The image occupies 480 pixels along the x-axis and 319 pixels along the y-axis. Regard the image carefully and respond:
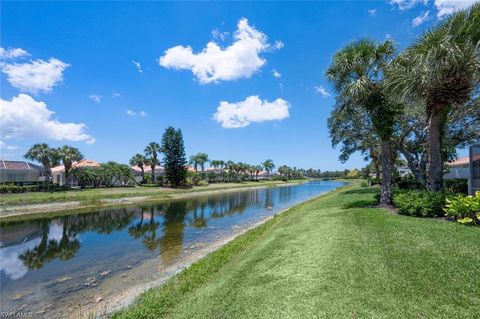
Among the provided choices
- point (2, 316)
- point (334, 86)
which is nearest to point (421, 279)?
point (2, 316)

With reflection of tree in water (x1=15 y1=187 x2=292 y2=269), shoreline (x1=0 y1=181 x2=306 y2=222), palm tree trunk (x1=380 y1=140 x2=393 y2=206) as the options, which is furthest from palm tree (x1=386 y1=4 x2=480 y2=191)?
shoreline (x1=0 y1=181 x2=306 y2=222)

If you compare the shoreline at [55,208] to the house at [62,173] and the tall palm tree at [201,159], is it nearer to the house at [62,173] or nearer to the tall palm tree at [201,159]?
the house at [62,173]

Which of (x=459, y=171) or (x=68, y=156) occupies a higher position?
(x=68, y=156)

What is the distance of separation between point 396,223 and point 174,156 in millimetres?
55463

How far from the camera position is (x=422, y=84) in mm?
10070

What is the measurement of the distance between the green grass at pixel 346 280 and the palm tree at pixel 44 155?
146ft

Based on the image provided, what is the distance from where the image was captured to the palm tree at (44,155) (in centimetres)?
4122

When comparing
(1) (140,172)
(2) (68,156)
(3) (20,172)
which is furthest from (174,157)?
(3) (20,172)

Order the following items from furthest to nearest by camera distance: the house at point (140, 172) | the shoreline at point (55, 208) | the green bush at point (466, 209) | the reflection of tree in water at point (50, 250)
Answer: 1. the house at point (140, 172)
2. the shoreline at point (55, 208)
3. the reflection of tree in water at point (50, 250)
4. the green bush at point (466, 209)

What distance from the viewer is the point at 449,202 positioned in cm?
912

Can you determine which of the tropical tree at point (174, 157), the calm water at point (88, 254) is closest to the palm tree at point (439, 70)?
the calm water at point (88, 254)

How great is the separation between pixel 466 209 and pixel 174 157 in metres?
56.6

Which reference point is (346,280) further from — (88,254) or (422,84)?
(88,254)

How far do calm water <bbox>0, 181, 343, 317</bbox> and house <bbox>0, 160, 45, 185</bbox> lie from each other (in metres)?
31.2
